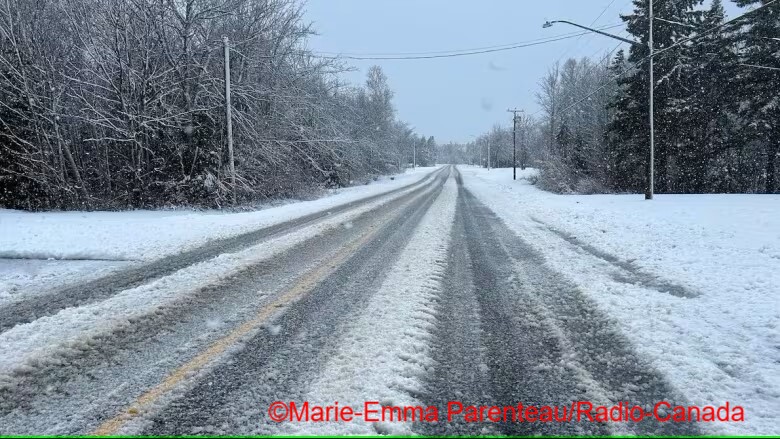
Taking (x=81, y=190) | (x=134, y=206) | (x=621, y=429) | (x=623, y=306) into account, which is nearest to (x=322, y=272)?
(x=623, y=306)

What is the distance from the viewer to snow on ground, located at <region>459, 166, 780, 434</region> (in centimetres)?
306

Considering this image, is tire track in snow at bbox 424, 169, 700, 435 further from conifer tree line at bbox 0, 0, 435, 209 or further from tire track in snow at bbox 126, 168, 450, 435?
conifer tree line at bbox 0, 0, 435, 209

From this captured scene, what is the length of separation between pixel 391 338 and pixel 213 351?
4.58ft

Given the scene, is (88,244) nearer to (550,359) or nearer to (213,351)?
(213,351)

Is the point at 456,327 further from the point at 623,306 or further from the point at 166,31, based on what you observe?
the point at 166,31

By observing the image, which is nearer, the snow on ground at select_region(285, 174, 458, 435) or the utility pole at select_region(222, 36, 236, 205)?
the snow on ground at select_region(285, 174, 458, 435)

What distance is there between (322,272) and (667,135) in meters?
25.4

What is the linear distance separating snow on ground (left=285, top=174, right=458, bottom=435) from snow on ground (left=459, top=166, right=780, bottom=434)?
5.64ft

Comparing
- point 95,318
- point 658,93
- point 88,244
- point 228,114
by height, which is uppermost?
point 658,93

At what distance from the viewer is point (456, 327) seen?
4.16m

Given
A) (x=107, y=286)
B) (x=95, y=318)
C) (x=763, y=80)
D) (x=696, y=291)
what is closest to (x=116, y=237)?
(x=107, y=286)

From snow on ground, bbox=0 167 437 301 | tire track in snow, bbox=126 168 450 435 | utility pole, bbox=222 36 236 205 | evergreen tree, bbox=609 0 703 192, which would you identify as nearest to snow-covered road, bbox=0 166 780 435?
tire track in snow, bbox=126 168 450 435

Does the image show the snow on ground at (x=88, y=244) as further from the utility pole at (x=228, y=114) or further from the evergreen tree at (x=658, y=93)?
the evergreen tree at (x=658, y=93)

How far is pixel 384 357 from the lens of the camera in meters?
3.42
